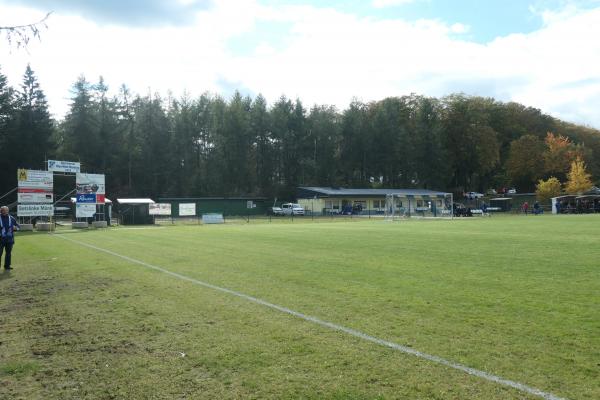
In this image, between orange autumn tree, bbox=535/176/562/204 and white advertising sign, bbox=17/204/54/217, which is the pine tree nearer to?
white advertising sign, bbox=17/204/54/217

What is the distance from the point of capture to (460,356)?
5000 mm

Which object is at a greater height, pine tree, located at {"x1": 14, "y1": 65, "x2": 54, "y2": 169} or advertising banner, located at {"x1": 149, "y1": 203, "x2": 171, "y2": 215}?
pine tree, located at {"x1": 14, "y1": 65, "x2": 54, "y2": 169}

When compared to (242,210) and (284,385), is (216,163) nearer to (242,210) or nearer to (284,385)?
(242,210)

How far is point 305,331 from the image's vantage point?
6191 mm

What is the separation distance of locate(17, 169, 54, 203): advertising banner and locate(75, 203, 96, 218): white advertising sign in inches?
92.9

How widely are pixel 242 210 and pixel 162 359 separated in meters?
66.2

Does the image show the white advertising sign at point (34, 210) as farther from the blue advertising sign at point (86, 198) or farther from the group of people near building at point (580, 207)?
the group of people near building at point (580, 207)

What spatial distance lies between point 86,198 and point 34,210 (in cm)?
428

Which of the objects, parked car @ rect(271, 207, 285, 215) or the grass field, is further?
parked car @ rect(271, 207, 285, 215)

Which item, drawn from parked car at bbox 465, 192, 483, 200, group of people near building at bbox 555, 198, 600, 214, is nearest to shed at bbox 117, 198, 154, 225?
group of people near building at bbox 555, 198, 600, 214

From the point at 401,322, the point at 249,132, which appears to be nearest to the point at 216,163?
the point at 249,132

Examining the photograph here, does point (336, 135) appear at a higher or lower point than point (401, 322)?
higher

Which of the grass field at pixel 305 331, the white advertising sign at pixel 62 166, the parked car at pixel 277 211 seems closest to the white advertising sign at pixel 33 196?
the white advertising sign at pixel 62 166

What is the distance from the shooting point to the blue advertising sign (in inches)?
1521
